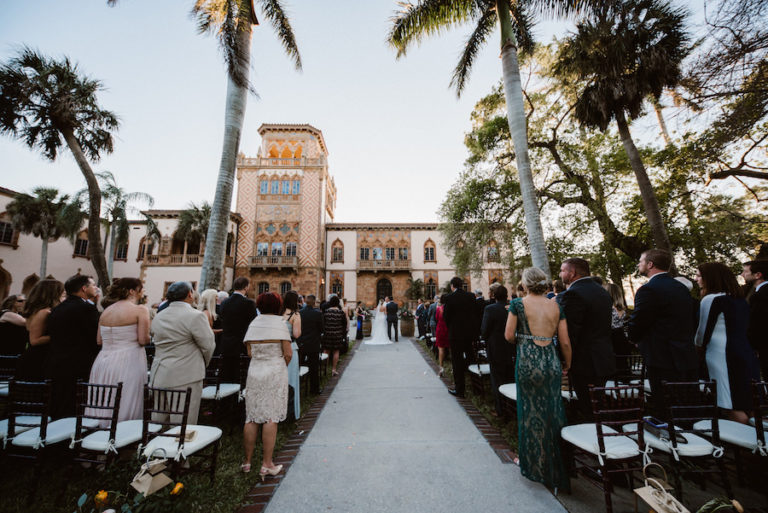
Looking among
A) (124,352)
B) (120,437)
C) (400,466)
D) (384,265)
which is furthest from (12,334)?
(384,265)

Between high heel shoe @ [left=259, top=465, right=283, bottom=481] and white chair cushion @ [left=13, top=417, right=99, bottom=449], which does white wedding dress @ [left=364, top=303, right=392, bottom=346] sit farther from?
white chair cushion @ [left=13, top=417, right=99, bottom=449]

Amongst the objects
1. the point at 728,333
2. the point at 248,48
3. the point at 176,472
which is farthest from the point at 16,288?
the point at 728,333

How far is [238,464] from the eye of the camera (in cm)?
310

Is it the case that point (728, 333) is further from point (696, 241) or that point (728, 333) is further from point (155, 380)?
point (696, 241)

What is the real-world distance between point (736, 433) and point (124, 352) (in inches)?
217

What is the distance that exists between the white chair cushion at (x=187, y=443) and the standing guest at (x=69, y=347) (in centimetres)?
154

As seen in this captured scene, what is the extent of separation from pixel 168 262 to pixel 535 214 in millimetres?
28048

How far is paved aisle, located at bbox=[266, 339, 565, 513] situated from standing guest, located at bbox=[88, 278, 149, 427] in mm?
1776

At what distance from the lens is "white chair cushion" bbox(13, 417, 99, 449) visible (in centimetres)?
247

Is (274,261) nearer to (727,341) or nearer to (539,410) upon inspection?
(539,410)

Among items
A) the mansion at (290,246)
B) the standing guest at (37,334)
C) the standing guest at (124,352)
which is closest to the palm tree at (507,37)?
the standing guest at (124,352)

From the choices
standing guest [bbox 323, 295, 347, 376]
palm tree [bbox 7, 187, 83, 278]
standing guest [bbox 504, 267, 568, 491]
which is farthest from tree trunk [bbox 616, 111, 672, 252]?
palm tree [bbox 7, 187, 83, 278]

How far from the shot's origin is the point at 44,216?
62.2 ft

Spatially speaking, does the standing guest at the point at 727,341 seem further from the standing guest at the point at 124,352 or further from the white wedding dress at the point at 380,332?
the white wedding dress at the point at 380,332
